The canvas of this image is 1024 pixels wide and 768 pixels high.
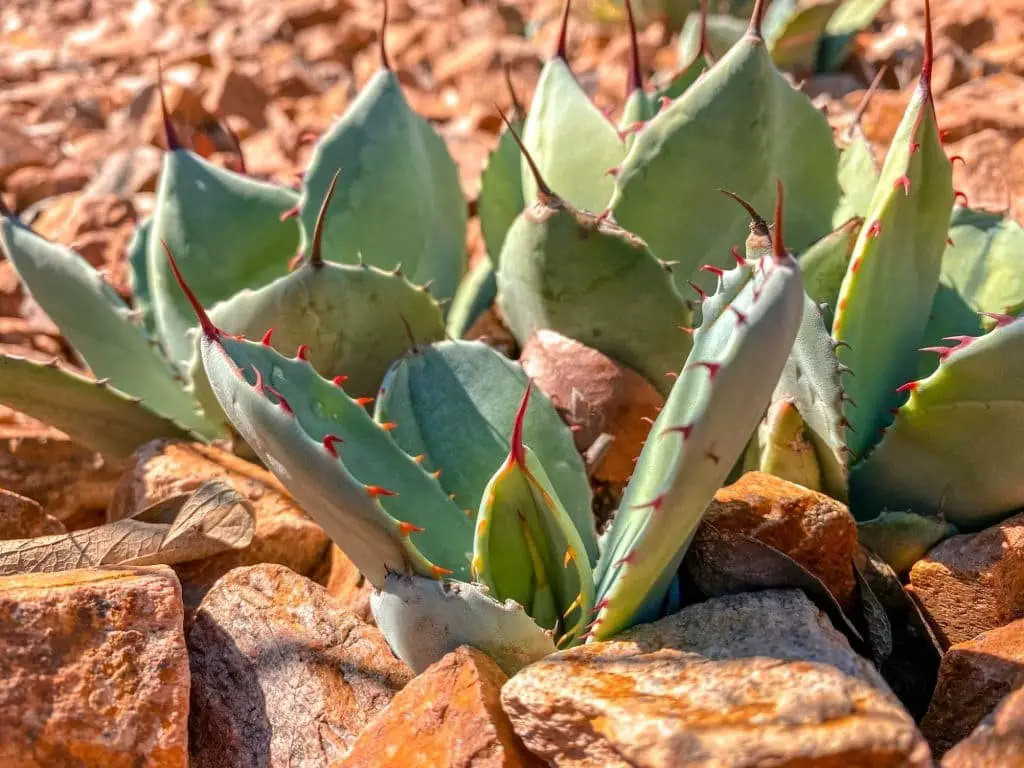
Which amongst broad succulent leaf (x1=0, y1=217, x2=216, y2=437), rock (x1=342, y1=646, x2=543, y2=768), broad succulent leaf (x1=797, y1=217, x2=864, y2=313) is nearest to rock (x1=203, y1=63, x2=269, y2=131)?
broad succulent leaf (x1=0, y1=217, x2=216, y2=437)

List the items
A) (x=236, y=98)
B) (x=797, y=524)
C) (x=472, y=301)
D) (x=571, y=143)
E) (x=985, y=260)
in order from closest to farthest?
(x=797, y=524) → (x=985, y=260) → (x=571, y=143) → (x=472, y=301) → (x=236, y=98)

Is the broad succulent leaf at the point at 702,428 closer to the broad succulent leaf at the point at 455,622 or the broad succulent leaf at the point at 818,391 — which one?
the broad succulent leaf at the point at 455,622

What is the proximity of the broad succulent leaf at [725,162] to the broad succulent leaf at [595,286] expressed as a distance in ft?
0.45

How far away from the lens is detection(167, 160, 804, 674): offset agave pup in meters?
1.11

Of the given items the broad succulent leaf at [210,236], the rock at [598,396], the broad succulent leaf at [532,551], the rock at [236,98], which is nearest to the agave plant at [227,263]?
the broad succulent leaf at [210,236]

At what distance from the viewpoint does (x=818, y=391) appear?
4.96ft

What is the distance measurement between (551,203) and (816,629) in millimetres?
782

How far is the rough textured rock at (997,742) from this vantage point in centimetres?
102

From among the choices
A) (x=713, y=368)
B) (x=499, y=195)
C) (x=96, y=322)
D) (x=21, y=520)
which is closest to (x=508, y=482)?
(x=713, y=368)

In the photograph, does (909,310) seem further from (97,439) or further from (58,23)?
(58,23)

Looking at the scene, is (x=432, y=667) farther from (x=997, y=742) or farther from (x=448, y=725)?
(x=997, y=742)

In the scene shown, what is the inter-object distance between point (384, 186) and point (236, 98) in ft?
9.47

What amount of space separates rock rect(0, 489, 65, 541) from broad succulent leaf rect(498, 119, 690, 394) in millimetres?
882

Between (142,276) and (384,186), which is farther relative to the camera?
(142,276)
